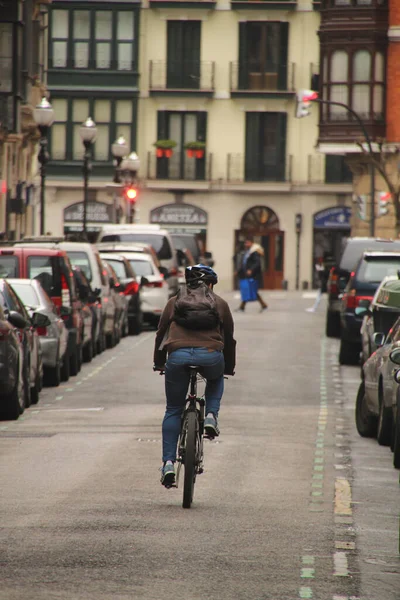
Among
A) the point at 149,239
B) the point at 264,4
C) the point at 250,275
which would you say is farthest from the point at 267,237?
the point at 149,239

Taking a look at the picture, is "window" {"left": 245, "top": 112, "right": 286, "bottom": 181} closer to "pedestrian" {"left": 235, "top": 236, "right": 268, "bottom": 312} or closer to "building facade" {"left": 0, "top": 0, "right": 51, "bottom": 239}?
"building facade" {"left": 0, "top": 0, "right": 51, "bottom": 239}

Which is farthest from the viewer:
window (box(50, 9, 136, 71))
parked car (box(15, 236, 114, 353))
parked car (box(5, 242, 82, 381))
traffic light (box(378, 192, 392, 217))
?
window (box(50, 9, 136, 71))

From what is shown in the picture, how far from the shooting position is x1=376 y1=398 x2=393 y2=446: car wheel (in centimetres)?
1472

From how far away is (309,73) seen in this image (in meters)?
67.4

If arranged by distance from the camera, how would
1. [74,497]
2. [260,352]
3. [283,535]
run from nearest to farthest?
1. [283,535]
2. [74,497]
3. [260,352]

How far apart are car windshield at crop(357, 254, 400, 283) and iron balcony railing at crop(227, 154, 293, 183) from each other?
42.3 metres

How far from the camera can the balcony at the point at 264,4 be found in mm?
67000

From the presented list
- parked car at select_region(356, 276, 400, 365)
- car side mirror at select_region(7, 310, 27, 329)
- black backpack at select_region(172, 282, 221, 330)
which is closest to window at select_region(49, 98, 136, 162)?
parked car at select_region(356, 276, 400, 365)

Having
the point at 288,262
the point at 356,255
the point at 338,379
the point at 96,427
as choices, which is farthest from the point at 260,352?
the point at 288,262

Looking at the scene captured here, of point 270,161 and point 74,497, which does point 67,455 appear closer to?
point 74,497

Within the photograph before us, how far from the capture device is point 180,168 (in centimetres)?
6812

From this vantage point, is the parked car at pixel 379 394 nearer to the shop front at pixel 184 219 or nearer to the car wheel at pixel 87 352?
the car wheel at pixel 87 352

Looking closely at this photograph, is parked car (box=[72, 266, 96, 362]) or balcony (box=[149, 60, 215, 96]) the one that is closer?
parked car (box=[72, 266, 96, 362])

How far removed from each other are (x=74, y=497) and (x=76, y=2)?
190 ft
